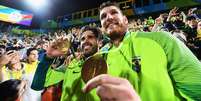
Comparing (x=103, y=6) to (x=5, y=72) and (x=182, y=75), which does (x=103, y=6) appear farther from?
(x=5, y=72)

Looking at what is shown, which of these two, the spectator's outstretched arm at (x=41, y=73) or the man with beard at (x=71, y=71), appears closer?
the man with beard at (x=71, y=71)

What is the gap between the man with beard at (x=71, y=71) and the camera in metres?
1.85

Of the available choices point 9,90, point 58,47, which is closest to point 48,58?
point 58,47

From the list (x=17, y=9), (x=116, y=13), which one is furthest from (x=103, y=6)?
(x=17, y=9)

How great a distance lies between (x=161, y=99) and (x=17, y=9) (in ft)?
34.9

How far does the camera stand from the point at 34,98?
2.38 meters

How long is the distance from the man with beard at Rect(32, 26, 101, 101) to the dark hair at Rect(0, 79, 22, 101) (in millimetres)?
163

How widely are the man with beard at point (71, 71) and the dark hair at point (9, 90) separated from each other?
16 cm

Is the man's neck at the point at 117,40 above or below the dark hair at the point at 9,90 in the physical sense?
above

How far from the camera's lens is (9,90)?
2.25 metres

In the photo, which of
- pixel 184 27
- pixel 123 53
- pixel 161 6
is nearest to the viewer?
pixel 123 53

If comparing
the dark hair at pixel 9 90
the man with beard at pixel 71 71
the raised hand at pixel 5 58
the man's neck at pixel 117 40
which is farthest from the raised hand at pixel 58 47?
the raised hand at pixel 5 58

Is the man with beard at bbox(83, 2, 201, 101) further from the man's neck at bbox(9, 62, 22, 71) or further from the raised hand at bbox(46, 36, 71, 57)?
the man's neck at bbox(9, 62, 22, 71)

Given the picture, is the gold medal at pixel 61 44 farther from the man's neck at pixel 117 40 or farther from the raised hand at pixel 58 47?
the man's neck at pixel 117 40
